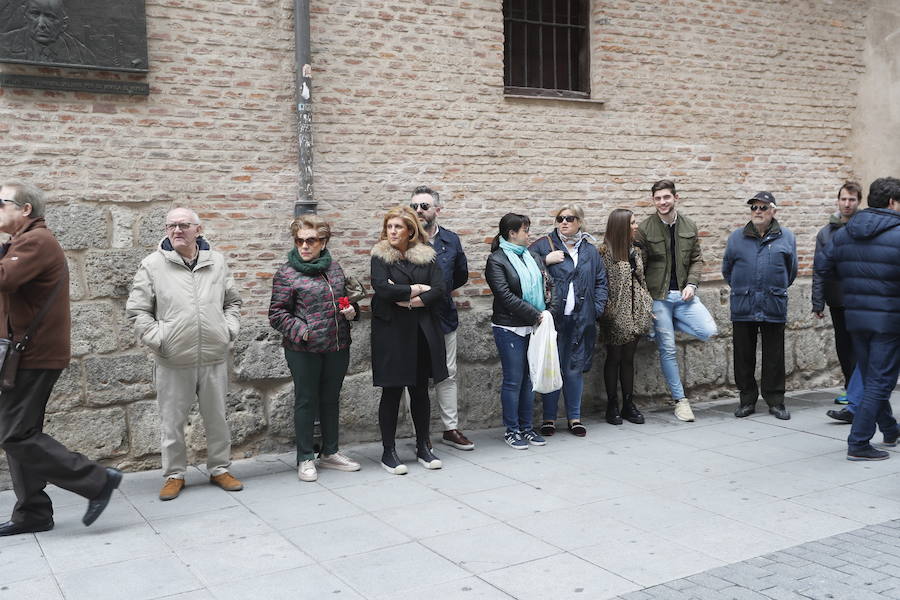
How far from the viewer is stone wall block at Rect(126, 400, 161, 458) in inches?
246

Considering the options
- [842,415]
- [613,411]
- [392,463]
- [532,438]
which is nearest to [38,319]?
[392,463]

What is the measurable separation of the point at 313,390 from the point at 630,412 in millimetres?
3025

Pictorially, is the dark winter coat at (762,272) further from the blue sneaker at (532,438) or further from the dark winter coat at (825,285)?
the blue sneaker at (532,438)

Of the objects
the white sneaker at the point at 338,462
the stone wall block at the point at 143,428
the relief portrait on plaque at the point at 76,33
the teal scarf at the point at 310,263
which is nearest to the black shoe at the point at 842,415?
the white sneaker at the point at 338,462

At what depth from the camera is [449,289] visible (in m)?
6.78

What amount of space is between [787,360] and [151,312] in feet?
20.8

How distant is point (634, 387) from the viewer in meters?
8.30

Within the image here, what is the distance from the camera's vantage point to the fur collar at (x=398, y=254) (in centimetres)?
614

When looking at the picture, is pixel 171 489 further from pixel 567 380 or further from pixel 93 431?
pixel 567 380

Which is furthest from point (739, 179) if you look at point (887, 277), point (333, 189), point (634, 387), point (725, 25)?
point (333, 189)

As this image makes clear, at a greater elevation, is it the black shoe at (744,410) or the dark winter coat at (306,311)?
the dark winter coat at (306,311)

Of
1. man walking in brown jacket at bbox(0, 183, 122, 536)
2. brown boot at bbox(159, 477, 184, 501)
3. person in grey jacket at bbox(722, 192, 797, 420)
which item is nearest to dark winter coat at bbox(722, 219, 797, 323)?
person in grey jacket at bbox(722, 192, 797, 420)

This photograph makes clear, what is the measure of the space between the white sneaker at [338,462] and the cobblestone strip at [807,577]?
2689 millimetres

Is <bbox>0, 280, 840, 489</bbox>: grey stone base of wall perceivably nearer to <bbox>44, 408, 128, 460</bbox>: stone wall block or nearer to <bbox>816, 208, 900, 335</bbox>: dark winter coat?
<bbox>44, 408, 128, 460</bbox>: stone wall block
